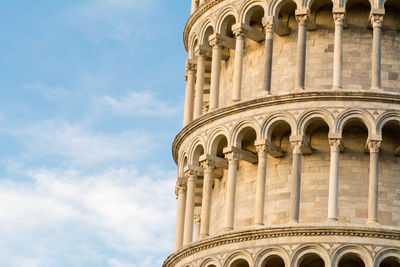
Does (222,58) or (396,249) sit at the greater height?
(222,58)

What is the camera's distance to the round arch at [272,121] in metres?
35.4

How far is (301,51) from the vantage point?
119 feet

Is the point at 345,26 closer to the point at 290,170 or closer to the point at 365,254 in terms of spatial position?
the point at 290,170

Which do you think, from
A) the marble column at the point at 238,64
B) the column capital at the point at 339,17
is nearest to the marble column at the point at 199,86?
the marble column at the point at 238,64

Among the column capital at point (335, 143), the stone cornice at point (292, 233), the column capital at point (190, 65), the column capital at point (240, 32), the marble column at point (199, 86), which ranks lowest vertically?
the stone cornice at point (292, 233)

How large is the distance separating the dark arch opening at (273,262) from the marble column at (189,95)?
7.29 metres

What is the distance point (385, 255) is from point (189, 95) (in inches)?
414

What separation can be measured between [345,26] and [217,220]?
24.9 feet

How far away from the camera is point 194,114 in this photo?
128 feet

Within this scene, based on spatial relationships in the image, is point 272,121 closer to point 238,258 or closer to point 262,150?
point 262,150

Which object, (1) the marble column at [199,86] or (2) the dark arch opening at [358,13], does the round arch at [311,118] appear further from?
(1) the marble column at [199,86]

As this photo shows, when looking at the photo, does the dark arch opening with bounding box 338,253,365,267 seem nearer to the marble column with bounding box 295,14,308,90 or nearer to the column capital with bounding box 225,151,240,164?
the column capital with bounding box 225,151,240,164

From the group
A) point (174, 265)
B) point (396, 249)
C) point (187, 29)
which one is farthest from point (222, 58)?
point (396, 249)

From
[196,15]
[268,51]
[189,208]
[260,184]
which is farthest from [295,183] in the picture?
[196,15]
